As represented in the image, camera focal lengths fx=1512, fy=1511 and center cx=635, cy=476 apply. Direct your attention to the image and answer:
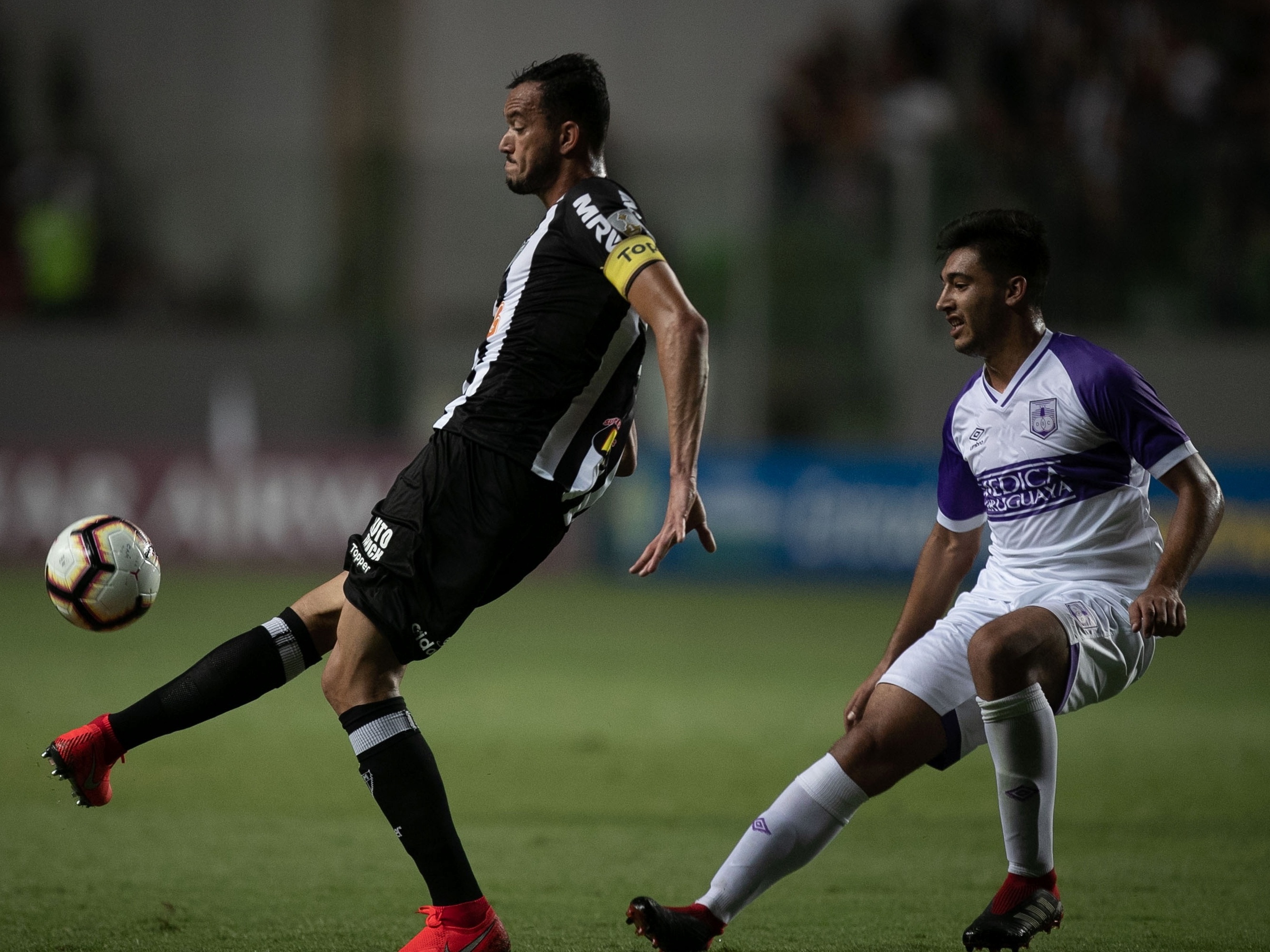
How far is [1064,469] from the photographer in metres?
4.06

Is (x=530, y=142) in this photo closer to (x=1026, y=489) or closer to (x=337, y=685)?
(x=337, y=685)

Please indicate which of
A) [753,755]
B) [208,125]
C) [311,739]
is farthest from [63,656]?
[208,125]

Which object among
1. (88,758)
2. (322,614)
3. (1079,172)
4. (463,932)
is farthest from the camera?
(1079,172)

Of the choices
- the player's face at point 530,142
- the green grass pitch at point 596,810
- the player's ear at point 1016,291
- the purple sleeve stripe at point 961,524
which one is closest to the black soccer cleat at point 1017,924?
the green grass pitch at point 596,810

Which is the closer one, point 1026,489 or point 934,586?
point 1026,489

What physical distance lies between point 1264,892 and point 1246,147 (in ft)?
37.3

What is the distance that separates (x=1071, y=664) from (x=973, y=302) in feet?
3.29

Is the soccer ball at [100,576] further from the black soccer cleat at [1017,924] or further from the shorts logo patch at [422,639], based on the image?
the black soccer cleat at [1017,924]

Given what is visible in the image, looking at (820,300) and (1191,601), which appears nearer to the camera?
(1191,601)

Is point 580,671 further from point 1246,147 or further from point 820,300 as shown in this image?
point 1246,147

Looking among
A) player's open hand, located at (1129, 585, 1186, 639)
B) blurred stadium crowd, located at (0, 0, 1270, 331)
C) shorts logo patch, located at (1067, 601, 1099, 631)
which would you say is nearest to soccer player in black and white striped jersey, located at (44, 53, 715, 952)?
shorts logo patch, located at (1067, 601, 1099, 631)

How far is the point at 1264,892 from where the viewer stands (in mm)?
4617

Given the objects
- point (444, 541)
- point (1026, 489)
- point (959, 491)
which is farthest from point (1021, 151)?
point (444, 541)

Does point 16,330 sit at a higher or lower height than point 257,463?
higher
